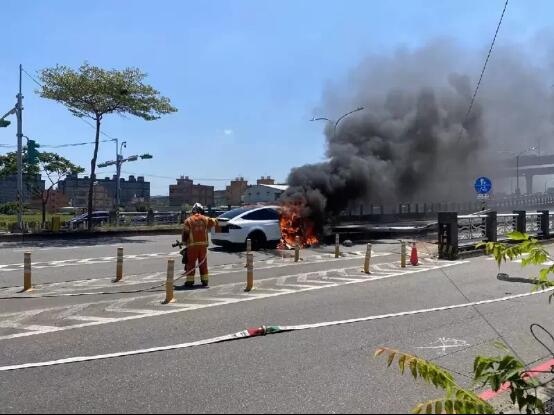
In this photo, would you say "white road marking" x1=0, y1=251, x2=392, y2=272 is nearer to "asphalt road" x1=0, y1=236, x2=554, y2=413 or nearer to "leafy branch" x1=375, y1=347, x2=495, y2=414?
"asphalt road" x1=0, y1=236, x2=554, y2=413

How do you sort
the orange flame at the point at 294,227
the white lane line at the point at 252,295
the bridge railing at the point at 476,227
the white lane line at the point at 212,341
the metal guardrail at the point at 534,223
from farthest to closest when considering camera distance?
the metal guardrail at the point at 534,223
the orange flame at the point at 294,227
the bridge railing at the point at 476,227
the white lane line at the point at 252,295
the white lane line at the point at 212,341

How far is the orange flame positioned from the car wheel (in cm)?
88

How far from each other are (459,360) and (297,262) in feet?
31.5

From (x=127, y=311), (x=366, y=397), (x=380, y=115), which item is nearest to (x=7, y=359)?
(x=127, y=311)

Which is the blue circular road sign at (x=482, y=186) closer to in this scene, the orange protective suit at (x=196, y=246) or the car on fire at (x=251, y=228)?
the car on fire at (x=251, y=228)

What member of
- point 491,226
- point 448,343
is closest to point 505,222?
point 491,226

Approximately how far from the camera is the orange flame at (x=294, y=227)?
1894 cm

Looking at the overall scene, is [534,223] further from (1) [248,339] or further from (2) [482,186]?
(1) [248,339]

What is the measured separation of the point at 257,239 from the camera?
58.5 feet

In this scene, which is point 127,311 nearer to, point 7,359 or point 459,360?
point 7,359

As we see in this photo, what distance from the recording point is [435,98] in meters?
33.7

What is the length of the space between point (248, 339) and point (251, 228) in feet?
36.3

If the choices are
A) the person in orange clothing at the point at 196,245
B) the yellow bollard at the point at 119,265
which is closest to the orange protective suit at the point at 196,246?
the person in orange clothing at the point at 196,245

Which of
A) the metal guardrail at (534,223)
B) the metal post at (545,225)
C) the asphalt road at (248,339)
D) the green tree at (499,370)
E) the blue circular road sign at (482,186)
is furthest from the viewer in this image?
the metal post at (545,225)
